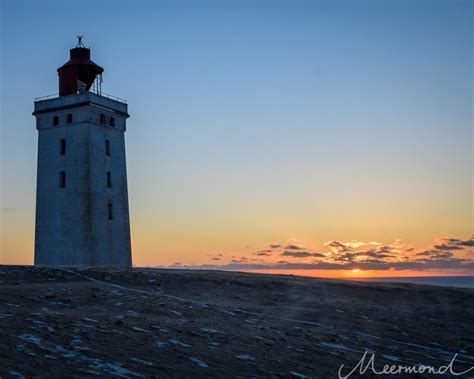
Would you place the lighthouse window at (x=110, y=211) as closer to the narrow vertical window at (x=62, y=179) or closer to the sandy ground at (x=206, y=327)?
the narrow vertical window at (x=62, y=179)

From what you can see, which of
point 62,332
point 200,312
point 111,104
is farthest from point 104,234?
point 62,332

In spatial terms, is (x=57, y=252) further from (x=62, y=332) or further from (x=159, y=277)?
(x=62, y=332)

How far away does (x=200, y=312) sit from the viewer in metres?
17.8

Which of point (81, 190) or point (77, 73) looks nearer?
point (81, 190)

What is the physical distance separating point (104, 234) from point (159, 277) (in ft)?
66.2

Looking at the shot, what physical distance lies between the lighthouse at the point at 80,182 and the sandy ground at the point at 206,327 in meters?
18.9

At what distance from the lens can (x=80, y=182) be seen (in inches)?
1740

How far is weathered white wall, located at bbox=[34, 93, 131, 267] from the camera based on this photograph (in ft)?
144

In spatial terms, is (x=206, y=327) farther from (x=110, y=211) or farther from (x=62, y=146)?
(x=62, y=146)

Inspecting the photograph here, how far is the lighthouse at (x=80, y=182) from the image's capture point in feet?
144

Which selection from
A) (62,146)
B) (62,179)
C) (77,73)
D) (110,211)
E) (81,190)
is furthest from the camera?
(77,73)

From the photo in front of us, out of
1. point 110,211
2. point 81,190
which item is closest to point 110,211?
point 110,211

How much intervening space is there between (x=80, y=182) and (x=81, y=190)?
616mm

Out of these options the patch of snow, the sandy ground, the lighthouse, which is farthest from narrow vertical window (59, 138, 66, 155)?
the patch of snow
